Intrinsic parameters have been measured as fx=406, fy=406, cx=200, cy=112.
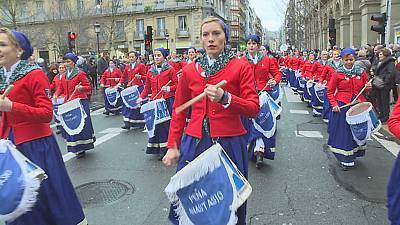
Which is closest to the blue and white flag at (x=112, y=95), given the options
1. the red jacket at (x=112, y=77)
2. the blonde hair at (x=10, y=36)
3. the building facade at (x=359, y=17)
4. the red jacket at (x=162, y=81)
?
the red jacket at (x=112, y=77)

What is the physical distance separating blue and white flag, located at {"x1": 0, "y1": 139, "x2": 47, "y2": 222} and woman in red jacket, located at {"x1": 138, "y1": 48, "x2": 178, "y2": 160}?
188 inches

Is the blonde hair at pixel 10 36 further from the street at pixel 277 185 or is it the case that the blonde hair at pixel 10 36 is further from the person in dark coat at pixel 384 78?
the person in dark coat at pixel 384 78

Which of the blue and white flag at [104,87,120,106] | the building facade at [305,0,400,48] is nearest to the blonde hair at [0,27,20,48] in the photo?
the blue and white flag at [104,87,120,106]

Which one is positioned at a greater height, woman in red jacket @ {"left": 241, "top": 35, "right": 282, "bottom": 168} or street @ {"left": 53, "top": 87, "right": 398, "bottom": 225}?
woman in red jacket @ {"left": 241, "top": 35, "right": 282, "bottom": 168}

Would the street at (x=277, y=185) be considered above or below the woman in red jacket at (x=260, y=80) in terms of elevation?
below

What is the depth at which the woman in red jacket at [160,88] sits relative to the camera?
7.91 meters

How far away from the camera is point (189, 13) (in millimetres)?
60719

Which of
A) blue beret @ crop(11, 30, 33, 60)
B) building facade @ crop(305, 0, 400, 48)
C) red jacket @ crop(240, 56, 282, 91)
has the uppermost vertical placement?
building facade @ crop(305, 0, 400, 48)

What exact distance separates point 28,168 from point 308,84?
40.5 feet

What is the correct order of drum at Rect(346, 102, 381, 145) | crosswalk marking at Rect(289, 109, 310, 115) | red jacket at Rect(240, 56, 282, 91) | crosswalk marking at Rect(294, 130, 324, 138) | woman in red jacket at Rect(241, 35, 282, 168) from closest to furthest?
drum at Rect(346, 102, 381, 145) → woman in red jacket at Rect(241, 35, 282, 168) → red jacket at Rect(240, 56, 282, 91) → crosswalk marking at Rect(294, 130, 324, 138) → crosswalk marking at Rect(289, 109, 310, 115)

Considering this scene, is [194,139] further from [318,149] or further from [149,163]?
[318,149]

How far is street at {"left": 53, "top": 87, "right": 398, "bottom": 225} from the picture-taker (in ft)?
16.3

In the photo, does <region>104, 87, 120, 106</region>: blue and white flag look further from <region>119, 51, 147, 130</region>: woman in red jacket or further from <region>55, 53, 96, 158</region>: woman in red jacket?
<region>55, 53, 96, 158</region>: woman in red jacket

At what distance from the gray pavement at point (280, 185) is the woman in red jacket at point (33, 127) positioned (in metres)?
1.39
